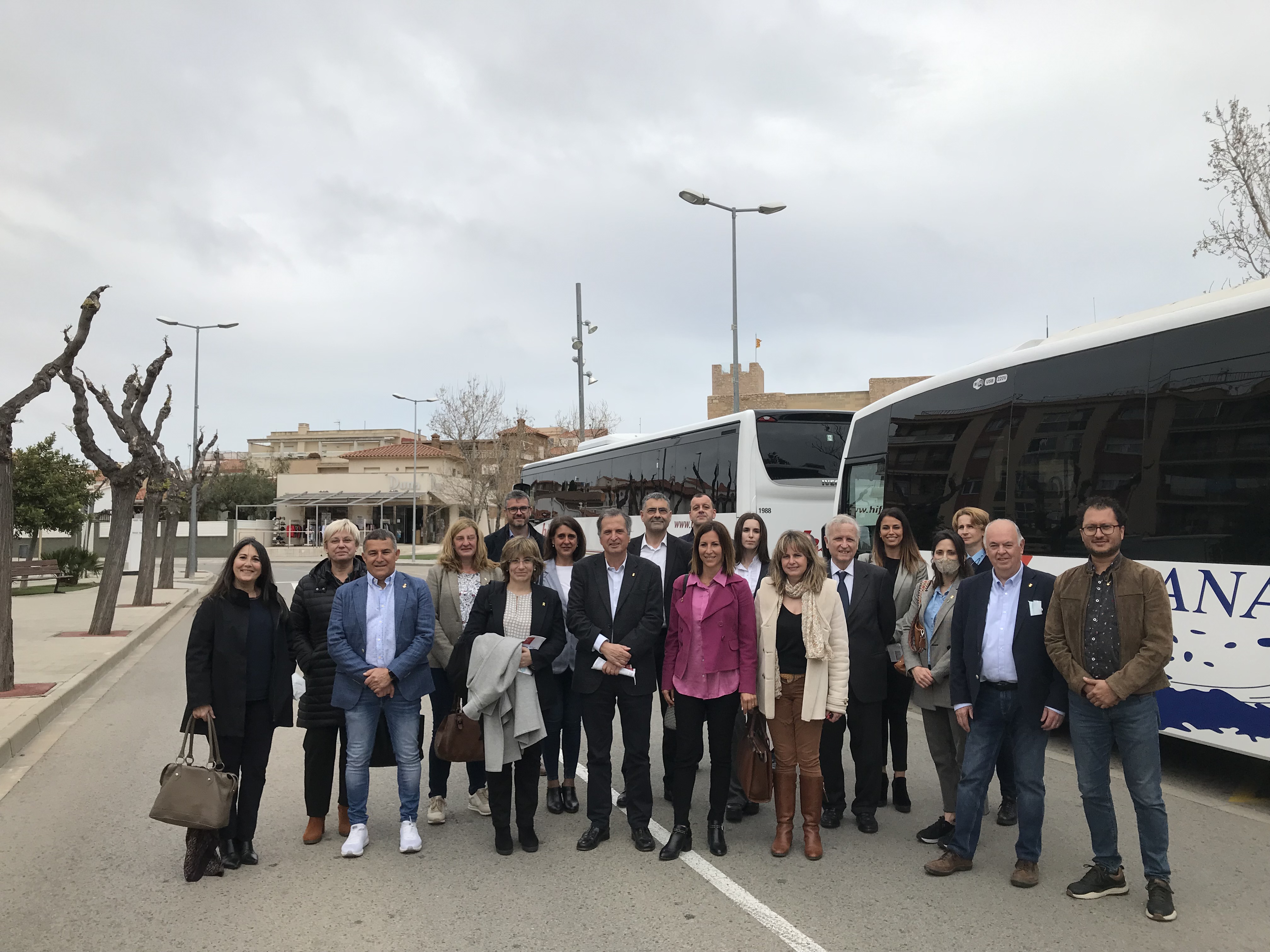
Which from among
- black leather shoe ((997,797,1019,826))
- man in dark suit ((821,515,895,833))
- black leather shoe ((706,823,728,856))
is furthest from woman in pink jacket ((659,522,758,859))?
black leather shoe ((997,797,1019,826))

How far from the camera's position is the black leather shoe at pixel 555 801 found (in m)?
5.95

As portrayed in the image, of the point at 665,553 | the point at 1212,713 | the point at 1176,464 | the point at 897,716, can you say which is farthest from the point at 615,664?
the point at 1176,464

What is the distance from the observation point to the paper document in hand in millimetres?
5359

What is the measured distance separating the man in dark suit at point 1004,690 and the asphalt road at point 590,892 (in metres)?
0.22

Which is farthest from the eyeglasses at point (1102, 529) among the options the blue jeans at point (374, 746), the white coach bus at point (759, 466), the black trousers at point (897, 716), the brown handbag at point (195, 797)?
the white coach bus at point (759, 466)

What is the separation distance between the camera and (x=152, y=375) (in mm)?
19328

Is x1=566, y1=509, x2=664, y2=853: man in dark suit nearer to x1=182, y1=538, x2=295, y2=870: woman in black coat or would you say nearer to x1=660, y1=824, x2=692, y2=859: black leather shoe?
x1=660, y1=824, x2=692, y2=859: black leather shoe

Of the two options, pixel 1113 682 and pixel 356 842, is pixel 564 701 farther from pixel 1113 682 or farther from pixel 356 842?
pixel 1113 682

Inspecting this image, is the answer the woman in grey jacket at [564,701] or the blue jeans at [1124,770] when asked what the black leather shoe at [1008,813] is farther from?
the woman in grey jacket at [564,701]

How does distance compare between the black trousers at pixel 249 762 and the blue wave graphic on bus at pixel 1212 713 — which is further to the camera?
the blue wave graphic on bus at pixel 1212 713

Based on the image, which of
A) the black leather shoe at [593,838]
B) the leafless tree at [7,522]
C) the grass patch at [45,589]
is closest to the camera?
the black leather shoe at [593,838]

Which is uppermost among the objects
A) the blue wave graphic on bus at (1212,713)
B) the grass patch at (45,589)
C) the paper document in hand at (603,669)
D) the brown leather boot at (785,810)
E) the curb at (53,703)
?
the paper document in hand at (603,669)

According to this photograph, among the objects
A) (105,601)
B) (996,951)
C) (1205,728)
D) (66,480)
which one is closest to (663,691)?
(996,951)

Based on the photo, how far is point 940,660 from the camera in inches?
215
